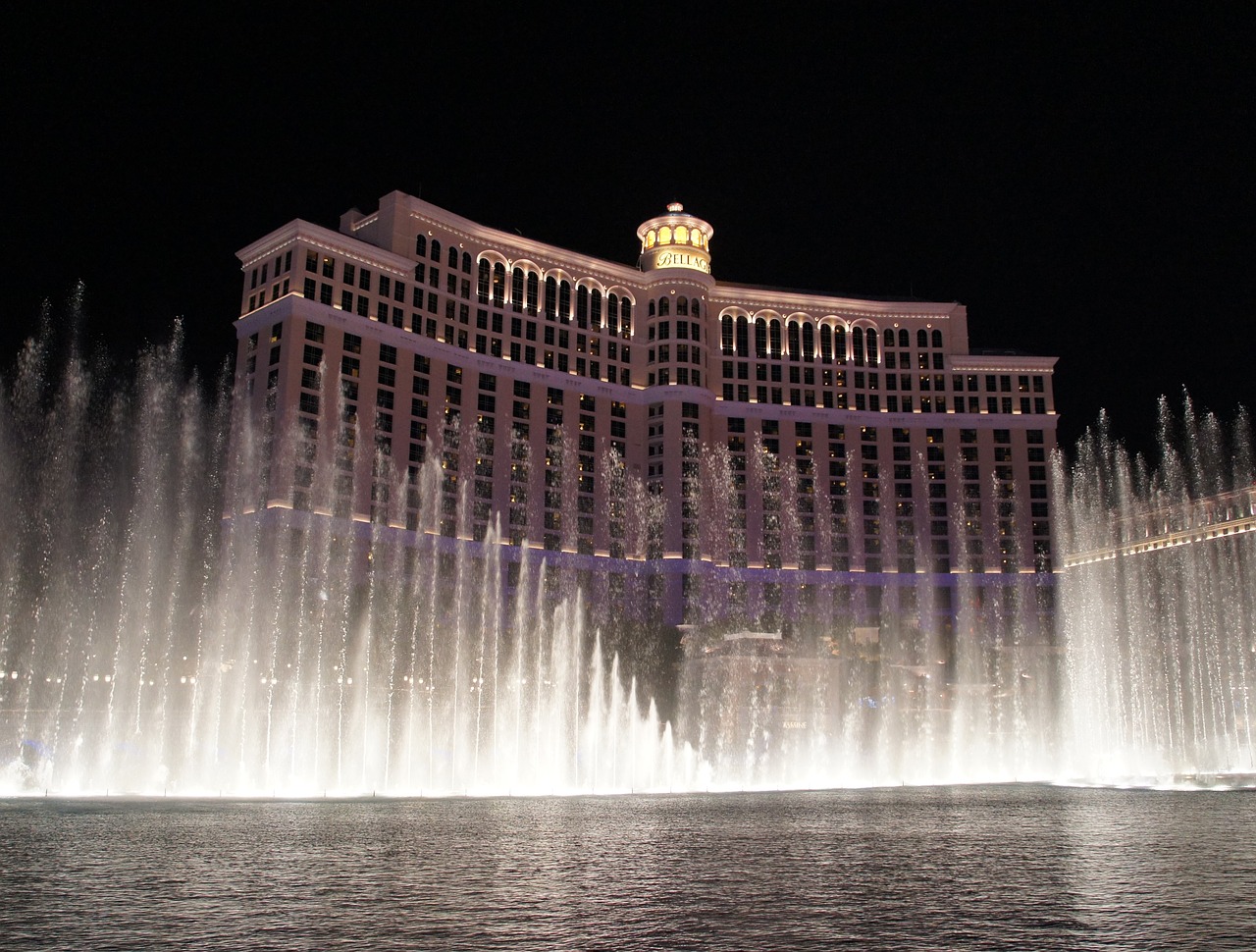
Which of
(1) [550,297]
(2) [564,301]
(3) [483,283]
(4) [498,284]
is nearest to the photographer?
(3) [483,283]

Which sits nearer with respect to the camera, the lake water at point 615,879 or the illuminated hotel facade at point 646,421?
the lake water at point 615,879

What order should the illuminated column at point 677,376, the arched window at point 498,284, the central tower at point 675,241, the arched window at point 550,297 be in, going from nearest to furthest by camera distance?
the illuminated column at point 677,376
the arched window at point 498,284
the arched window at point 550,297
the central tower at point 675,241

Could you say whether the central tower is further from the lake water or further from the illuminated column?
the lake water

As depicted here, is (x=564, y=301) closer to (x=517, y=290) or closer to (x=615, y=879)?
(x=517, y=290)

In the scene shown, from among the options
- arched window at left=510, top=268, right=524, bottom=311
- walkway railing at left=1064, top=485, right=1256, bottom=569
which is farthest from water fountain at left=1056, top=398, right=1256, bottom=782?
arched window at left=510, top=268, right=524, bottom=311

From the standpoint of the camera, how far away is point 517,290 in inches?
3949

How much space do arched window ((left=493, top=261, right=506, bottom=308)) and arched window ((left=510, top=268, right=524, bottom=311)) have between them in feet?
2.49

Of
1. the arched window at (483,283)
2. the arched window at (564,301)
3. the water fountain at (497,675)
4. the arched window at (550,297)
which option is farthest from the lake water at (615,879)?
the arched window at (564,301)

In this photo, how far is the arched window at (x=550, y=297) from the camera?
102m

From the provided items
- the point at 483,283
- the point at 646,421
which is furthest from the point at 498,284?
the point at 646,421

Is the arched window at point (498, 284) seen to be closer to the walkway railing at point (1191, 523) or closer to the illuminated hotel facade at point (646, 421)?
the illuminated hotel facade at point (646, 421)

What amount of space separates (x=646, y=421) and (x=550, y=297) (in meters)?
14.9

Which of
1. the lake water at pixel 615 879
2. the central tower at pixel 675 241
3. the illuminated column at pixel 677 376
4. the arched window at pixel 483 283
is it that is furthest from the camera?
the central tower at pixel 675 241

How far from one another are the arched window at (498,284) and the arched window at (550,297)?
465 cm
